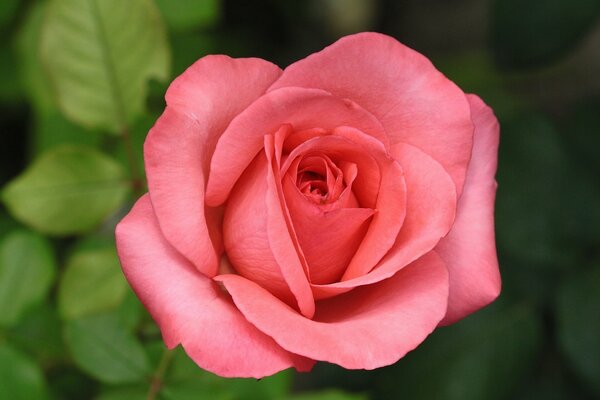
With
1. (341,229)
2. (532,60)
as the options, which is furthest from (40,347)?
(532,60)

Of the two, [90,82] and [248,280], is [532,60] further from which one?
[248,280]

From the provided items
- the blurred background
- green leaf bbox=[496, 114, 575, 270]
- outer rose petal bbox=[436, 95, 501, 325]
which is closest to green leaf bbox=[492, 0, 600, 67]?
the blurred background

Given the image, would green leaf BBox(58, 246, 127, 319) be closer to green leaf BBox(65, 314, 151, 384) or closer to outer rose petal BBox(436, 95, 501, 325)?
green leaf BBox(65, 314, 151, 384)

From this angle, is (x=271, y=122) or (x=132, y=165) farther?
(x=132, y=165)

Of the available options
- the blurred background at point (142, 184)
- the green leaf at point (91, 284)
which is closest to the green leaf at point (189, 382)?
the blurred background at point (142, 184)

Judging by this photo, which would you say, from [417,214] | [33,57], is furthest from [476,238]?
[33,57]

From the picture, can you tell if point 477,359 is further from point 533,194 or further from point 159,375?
point 159,375

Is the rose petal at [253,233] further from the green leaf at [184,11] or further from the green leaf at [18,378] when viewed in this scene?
the green leaf at [184,11]
